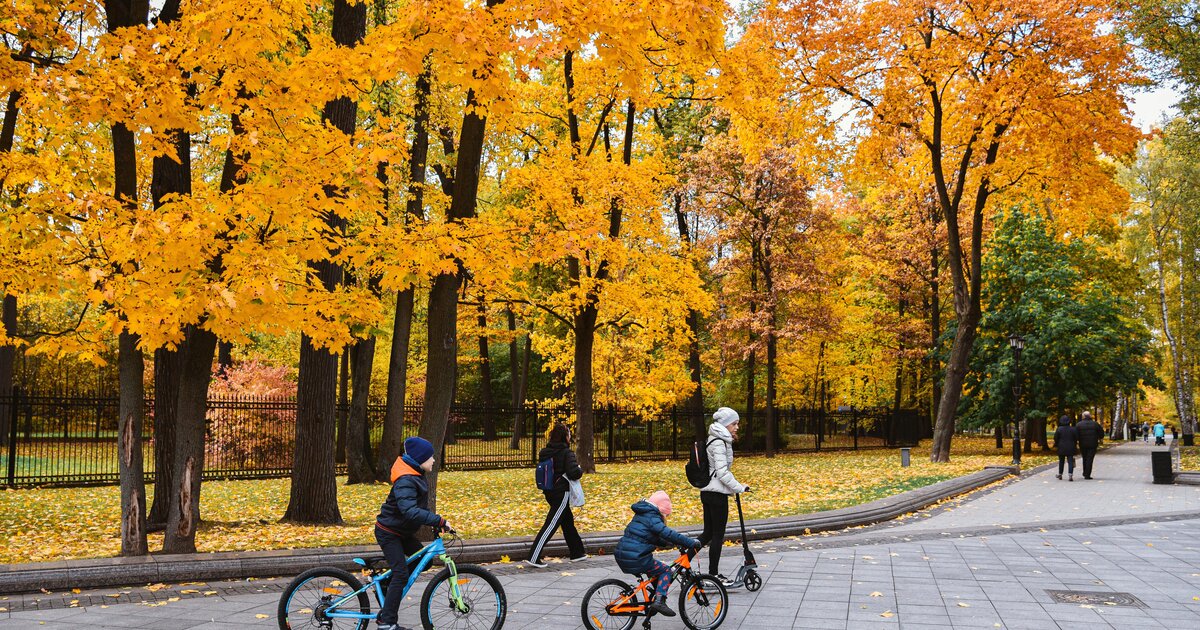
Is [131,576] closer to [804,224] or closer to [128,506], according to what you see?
[128,506]

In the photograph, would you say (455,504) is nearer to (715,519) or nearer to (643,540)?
(715,519)

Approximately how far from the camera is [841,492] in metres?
17.2

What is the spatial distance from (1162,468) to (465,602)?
19.2 metres

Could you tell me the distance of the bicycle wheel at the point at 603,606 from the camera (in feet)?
19.5

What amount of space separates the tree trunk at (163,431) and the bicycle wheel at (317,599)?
6.28 meters

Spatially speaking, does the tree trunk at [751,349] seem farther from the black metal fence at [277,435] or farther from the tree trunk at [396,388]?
the tree trunk at [396,388]

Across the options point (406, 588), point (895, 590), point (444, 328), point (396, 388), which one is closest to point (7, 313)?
point (396, 388)

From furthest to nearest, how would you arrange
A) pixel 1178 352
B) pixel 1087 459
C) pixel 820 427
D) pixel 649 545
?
pixel 1178 352
pixel 820 427
pixel 1087 459
pixel 649 545

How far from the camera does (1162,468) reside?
62.8 ft

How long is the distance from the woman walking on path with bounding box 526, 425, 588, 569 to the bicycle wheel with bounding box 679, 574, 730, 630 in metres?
2.96

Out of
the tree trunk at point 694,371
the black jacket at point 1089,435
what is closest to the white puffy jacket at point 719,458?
the black jacket at point 1089,435

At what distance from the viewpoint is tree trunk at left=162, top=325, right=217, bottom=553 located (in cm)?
879

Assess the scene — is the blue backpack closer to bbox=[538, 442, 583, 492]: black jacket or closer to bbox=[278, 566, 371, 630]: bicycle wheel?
bbox=[538, 442, 583, 492]: black jacket

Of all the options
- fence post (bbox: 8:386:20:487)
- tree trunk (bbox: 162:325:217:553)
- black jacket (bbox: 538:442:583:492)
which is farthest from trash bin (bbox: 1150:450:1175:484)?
fence post (bbox: 8:386:20:487)
